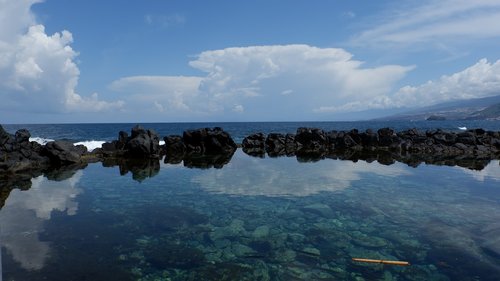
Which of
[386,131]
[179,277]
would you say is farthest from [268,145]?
[179,277]

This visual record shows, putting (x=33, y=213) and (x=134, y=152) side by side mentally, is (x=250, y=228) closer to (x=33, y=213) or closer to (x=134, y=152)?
(x=33, y=213)

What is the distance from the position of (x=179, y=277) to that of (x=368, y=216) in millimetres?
11511

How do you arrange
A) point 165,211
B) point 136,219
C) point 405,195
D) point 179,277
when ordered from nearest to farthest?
point 179,277
point 136,219
point 165,211
point 405,195

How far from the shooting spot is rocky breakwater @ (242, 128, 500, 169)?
46.3 meters

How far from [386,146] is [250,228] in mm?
45757

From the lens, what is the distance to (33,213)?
19.0 m

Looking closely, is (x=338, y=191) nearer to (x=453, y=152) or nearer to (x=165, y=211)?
(x=165, y=211)

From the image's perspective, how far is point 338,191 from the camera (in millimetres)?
25562

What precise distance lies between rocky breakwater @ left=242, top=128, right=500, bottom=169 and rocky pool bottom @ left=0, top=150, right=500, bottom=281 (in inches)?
633

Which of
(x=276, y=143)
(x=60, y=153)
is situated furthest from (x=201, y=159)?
Result: (x=276, y=143)

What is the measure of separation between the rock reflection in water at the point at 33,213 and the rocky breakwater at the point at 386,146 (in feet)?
89.9

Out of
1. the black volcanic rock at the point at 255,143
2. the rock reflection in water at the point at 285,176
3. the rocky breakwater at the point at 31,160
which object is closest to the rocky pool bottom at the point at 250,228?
the rock reflection in water at the point at 285,176

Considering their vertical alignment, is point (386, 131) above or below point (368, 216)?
above

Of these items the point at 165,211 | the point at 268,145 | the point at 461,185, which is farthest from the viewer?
the point at 268,145
